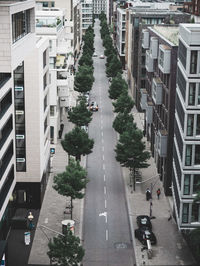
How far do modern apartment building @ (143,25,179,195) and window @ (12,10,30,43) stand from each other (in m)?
21.1

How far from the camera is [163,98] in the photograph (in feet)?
260

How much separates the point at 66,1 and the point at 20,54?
123 m

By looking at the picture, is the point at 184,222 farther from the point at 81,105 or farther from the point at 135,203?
the point at 81,105

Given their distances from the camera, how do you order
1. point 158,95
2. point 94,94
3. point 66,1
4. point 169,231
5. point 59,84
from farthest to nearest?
1. point 66,1
2. point 94,94
3. point 59,84
4. point 158,95
5. point 169,231

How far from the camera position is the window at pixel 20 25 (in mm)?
50547

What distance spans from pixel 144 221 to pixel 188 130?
1274cm

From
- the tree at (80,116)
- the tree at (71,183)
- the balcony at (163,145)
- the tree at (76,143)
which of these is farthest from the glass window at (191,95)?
the tree at (80,116)

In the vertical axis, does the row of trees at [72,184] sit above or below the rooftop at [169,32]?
below

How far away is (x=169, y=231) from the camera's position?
6191 cm

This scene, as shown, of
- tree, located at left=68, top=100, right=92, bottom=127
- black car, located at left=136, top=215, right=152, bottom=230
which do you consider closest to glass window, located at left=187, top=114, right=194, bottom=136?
black car, located at left=136, top=215, right=152, bottom=230

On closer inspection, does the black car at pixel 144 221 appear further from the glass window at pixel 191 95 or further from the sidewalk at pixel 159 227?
the glass window at pixel 191 95

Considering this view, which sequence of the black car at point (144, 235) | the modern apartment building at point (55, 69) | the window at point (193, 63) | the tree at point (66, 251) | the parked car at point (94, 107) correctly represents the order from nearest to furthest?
1. the tree at point (66, 251)
2. the window at point (193, 63)
3. the black car at point (144, 235)
4. the modern apartment building at point (55, 69)
5. the parked car at point (94, 107)

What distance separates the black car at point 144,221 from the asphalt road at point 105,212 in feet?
4.99

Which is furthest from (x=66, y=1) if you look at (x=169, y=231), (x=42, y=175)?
(x=169, y=231)
